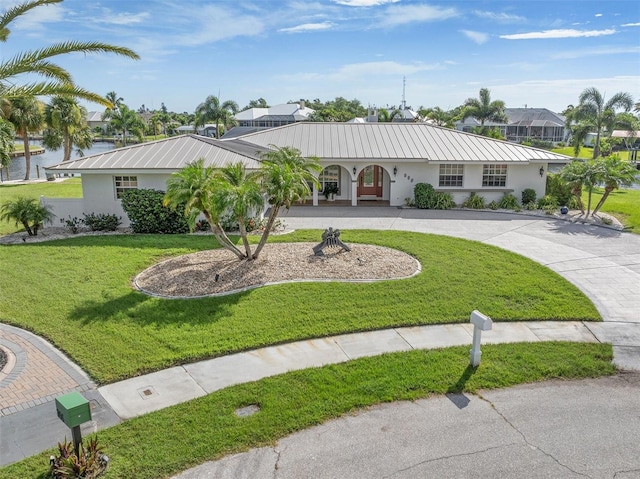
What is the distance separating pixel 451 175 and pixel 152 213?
13.9 meters

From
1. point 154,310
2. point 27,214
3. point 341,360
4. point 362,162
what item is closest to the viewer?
point 341,360

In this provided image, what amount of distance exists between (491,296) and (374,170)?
1465 cm

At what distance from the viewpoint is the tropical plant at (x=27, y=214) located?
1709 centimetres

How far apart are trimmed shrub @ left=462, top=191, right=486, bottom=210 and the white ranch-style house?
0.36 m

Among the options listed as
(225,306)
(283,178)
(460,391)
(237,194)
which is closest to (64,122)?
(237,194)

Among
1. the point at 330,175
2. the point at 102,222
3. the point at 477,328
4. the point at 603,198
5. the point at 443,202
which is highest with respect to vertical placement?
the point at 330,175

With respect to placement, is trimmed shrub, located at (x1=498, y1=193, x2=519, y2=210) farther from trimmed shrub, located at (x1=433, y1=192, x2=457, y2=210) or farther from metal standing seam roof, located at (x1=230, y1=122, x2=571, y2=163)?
trimmed shrub, located at (x1=433, y1=192, x2=457, y2=210)

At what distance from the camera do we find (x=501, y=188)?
23.4m

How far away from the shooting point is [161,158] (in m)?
18.5

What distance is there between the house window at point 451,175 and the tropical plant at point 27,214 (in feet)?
55.8

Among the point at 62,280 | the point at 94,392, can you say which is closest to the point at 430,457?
the point at 94,392

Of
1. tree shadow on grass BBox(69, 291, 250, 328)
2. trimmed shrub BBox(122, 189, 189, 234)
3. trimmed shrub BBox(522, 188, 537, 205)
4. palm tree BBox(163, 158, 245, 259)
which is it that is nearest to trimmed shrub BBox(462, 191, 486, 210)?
trimmed shrub BBox(522, 188, 537, 205)

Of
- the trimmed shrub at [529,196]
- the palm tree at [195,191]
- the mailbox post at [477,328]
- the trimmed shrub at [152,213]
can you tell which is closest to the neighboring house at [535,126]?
the trimmed shrub at [529,196]

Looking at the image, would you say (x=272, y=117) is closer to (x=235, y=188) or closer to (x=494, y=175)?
(x=494, y=175)
